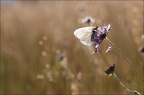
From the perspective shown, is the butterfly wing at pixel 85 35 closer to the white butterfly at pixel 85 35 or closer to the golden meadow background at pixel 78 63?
the white butterfly at pixel 85 35

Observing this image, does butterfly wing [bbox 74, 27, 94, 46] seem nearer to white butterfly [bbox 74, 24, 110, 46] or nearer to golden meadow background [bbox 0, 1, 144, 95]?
white butterfly [bbox 74, 24, 110, 46]

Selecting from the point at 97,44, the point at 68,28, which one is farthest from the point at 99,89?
the point at 68,28

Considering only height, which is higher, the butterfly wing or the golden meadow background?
the butterfly wing

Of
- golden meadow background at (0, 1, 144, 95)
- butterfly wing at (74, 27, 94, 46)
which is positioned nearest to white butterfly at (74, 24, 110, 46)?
butterfly wing at (74, 27, 94, 46)

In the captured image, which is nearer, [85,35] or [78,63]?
[85,35]

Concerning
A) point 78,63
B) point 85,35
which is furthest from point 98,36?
point 78,63

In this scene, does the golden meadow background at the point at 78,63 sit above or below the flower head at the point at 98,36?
below

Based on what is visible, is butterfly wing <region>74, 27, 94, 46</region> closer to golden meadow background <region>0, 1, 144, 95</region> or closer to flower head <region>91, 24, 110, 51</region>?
flower head <region>91, 24, 110, 51</region>

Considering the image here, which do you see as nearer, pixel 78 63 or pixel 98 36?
pixel 98 36

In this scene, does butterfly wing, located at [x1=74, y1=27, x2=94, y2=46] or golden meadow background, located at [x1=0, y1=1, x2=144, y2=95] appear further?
golden meadow background, located at [x1=0, y1=1, x2=144, y2=95]

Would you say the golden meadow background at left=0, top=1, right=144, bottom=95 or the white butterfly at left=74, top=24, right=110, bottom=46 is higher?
the white butterfly at left=74, top=24, right=110, bottom=46

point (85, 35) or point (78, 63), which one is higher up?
point (85, 35)

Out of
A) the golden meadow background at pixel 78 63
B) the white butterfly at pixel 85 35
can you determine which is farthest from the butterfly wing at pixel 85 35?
the golden meadow background at pixel 78 63

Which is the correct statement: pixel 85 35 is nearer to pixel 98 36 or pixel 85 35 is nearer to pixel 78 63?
pixel 98 36
